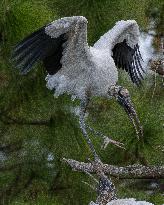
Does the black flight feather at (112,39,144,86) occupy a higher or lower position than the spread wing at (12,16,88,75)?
lower

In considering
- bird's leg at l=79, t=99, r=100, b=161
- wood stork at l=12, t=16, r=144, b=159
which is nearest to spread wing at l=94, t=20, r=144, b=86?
wood stork at l=12, t=16, r=144, b=159

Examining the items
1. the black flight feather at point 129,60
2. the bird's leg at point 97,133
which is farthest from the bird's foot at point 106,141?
the black flight feather at point 129,60

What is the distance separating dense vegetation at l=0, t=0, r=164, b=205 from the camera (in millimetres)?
2539

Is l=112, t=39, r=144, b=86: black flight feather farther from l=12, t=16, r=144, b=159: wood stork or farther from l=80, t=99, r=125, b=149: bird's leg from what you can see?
l=80, t=99, r=125, b=149: bird's leg

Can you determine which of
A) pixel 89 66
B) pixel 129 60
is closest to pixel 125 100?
pixel 89 66

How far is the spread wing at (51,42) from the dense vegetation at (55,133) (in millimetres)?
75

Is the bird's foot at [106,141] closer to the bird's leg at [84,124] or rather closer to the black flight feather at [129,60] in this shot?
the bird's leg at [84,124]

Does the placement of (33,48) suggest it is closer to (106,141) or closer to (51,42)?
(51,42)

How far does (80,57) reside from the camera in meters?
2.49

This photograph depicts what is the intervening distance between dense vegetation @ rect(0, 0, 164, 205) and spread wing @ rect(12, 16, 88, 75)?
0.08 metres

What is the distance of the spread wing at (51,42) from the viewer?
2.39m

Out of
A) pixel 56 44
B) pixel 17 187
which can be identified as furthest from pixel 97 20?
pixel 17 187

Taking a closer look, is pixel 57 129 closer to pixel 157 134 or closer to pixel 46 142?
pixel 46 142

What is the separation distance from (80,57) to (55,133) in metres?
0.20
